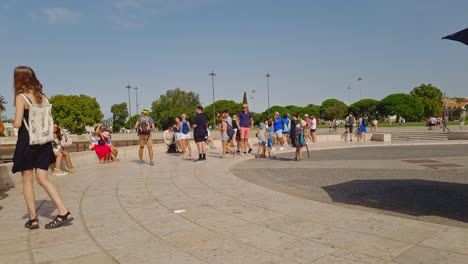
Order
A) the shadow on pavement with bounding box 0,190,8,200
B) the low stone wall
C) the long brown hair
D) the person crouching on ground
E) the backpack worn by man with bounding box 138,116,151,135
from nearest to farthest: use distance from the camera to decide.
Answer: the long brown hair, the shadow on pavement with bounding box 0,190,8,200, the backpack worn by man with bounding box 138,116,151,135, the person crouching on ground, the low stone wall

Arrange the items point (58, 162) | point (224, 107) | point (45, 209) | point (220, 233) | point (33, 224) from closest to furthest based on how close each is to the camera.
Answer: point (220, 233), point (33, 224), point (45, 209), point (58, 162), point (224, 107)

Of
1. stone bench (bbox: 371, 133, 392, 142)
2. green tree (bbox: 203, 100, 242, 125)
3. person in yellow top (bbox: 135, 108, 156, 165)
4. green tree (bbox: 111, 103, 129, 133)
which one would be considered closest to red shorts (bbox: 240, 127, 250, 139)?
person in yellow top (bbox: 135, 108, 156, 165)

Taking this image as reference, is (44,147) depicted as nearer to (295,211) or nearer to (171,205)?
(171,205)

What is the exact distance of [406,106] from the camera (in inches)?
3506

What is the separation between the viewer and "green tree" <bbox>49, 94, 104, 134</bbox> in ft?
232

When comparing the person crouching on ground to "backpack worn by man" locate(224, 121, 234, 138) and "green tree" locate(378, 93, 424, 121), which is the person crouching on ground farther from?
"green tree" locate(378, 93, 424, 121)

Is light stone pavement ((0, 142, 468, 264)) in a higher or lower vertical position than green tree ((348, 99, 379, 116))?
lower

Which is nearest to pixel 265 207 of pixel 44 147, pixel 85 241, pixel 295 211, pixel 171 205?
pixel 295 211

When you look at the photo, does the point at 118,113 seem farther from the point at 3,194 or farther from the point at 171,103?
the point at 3,194

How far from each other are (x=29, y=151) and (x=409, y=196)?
566 centimetres

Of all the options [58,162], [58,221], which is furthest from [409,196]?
[58,162]

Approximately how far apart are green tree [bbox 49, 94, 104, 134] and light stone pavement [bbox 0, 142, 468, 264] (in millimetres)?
72049

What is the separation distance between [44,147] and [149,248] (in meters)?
1.91

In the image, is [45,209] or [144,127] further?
[144,127]
